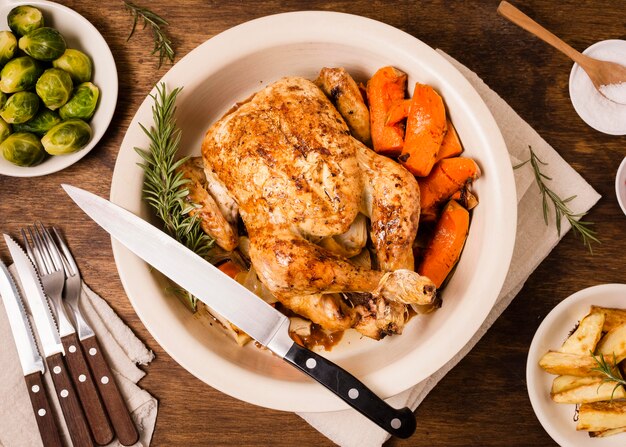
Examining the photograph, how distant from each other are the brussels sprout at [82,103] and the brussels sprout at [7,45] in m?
0.30

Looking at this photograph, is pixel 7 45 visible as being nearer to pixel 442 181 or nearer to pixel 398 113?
pixel 398 113

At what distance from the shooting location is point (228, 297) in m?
1.96

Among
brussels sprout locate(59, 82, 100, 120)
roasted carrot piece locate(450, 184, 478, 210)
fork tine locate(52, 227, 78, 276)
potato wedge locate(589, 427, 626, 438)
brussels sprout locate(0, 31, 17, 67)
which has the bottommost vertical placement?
potato wedge locate(589, 427, 626, 438)

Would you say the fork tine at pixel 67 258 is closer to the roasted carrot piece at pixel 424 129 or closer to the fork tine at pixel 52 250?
the fork tine at pixel 52 250

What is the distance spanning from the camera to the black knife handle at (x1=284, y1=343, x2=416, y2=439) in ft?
6.12

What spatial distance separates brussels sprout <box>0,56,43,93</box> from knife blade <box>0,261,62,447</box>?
73 centimetres

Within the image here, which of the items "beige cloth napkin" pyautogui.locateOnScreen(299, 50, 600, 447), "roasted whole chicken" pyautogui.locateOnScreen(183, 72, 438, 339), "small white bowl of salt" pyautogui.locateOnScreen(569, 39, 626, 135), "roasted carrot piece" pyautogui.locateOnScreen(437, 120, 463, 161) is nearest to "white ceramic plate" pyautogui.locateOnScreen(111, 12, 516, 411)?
"roasted carrot piece" pyautogui.locateOnScreen(437, 120, 463, 161)

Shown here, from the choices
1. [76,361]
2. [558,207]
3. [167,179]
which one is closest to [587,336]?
[558,207]

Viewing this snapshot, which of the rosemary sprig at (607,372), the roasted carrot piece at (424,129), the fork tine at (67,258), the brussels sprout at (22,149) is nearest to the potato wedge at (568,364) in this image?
the rosemary sprig at (607,372)

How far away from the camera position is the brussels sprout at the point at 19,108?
2.23 meters

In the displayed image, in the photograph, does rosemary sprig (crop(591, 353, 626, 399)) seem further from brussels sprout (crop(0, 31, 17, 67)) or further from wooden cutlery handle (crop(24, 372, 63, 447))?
brussels sprout (crop(0, 31, 17, 67))

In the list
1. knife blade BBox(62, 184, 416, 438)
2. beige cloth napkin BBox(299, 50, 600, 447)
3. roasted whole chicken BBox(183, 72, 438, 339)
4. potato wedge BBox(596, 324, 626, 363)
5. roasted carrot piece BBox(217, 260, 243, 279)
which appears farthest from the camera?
beige cloth napkin BBox(299, 50, 600, 447)

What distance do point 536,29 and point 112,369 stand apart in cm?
217

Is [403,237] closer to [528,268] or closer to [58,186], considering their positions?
[528,268]
